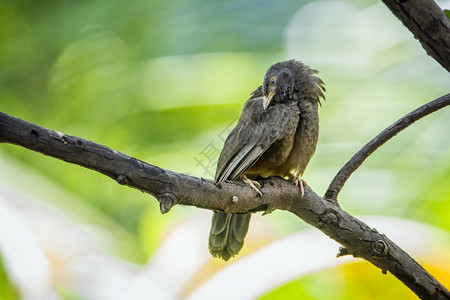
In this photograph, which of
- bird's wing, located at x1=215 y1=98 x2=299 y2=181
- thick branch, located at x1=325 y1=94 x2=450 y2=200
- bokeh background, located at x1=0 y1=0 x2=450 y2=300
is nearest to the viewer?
thick branch, located at x1=325 y1=94 x2=450 y2=200

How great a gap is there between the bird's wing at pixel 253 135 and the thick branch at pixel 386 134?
438 mm

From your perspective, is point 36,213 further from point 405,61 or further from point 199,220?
point 405,61

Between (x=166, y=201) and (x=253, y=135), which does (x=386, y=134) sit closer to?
(x=253, y=135)

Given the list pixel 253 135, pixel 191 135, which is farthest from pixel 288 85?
pixel 191 135

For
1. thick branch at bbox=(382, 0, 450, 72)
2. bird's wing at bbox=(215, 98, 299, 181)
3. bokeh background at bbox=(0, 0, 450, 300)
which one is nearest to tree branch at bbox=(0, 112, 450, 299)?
bird's wing at bbox=(215, 98, 299, 181)

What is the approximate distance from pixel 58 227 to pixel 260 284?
2.16 m

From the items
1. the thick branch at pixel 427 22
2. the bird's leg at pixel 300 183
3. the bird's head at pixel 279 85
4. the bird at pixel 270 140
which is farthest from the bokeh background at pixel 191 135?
the thick branch at pixel 427 22

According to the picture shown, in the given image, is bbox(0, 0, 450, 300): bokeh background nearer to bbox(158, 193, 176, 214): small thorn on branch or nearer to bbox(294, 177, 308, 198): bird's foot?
bbox(294, 177, 308, 198): bird's foot

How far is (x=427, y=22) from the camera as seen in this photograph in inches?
80.2

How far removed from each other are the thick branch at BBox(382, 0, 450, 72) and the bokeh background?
101 inches

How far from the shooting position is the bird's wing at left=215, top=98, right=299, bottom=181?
3.05m

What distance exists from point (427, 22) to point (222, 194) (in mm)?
1074

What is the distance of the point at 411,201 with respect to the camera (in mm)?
4812

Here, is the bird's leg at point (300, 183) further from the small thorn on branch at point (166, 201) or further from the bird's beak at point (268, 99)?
the small thorn on branch at point (166, 201)
